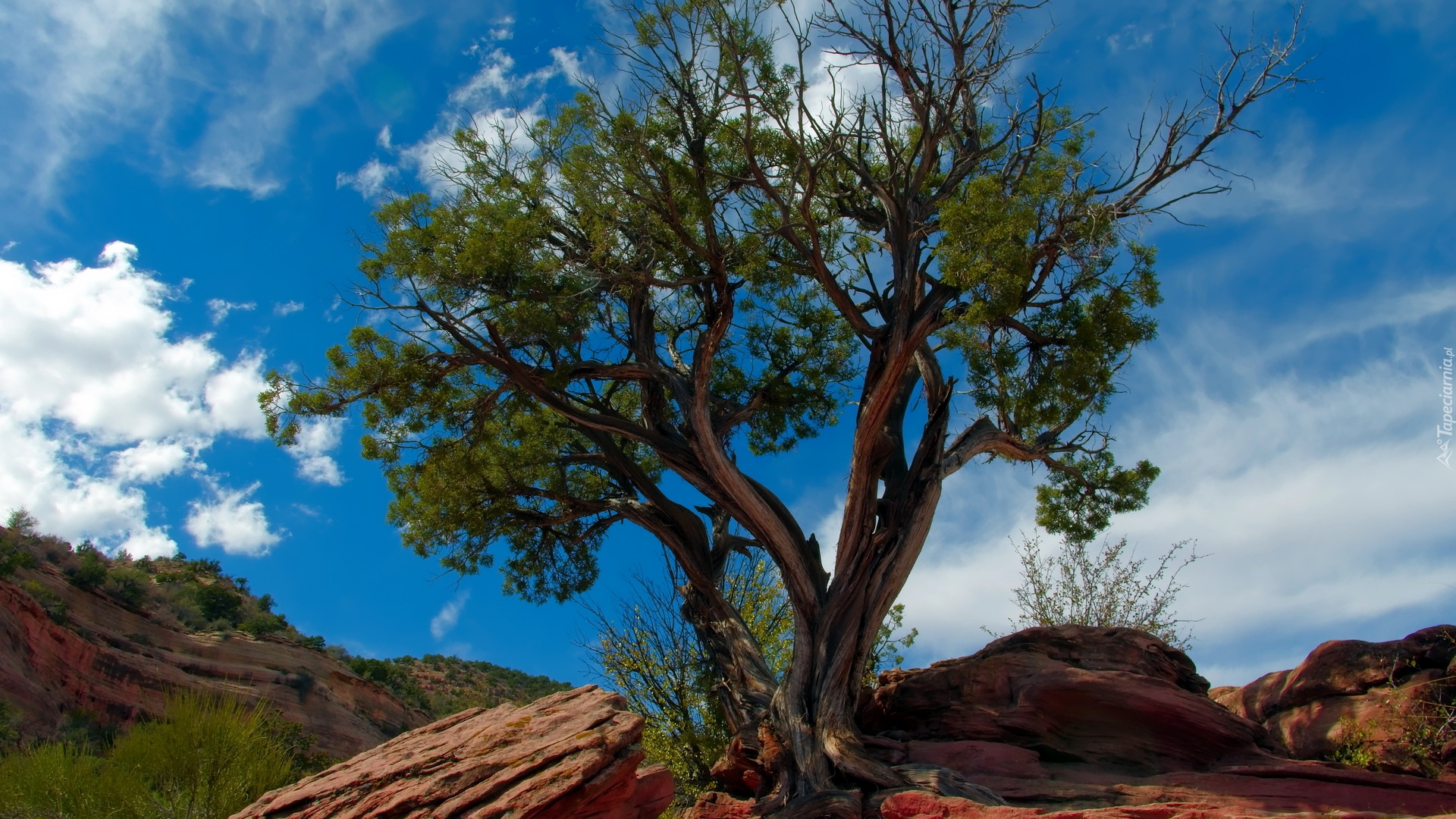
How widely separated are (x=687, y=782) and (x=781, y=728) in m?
5.14

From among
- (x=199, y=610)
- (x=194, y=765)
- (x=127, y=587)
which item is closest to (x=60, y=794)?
(x=194, y=765)

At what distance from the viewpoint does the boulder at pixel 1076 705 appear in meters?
9.61

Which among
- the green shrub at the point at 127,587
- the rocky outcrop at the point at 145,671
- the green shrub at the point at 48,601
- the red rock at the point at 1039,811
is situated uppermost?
the green shrub at the point at 127,587

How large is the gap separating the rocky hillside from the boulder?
55.0 feet

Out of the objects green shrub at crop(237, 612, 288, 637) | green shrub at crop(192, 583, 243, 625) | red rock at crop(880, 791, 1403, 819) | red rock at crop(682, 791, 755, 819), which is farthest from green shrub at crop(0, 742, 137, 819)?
green shrub at crop(192, 583, 243, 625)

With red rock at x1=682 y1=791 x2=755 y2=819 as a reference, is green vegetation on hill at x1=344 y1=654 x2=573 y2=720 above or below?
above

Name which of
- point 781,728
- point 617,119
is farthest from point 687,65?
point 781,728

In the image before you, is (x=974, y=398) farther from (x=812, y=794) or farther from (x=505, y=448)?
(x=505, y=448)

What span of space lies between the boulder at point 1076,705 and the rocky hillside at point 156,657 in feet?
55.0

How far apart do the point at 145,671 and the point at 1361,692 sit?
32.5 metres

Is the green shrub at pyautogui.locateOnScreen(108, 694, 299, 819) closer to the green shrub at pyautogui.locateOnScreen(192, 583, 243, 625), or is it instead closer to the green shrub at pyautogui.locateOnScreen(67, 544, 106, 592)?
the green shrub at pyautogui.locateOnScreen(67, 544, 106, 592)

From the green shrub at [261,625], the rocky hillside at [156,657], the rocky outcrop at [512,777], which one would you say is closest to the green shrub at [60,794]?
the rocky outcrop at [512,777]

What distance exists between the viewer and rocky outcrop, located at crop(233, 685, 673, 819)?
23.5ft

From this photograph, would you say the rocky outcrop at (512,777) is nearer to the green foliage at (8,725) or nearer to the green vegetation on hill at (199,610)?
the green foliage at (8,725)
